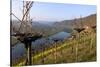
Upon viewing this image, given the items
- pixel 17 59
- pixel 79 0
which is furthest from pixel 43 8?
pixel 17 59

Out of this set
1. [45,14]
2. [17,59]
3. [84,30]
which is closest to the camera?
[17,59]

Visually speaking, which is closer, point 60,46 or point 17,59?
point 17,59

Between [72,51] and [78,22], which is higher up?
[78,22]

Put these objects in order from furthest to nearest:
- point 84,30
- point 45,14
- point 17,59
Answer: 1. point 84,30
2. point 45,14
3. point 17,59

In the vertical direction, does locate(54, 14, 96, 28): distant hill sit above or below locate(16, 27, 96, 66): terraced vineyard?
above

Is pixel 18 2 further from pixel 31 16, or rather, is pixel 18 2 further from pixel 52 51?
pixel 52 51

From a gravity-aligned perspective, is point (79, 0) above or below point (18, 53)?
above

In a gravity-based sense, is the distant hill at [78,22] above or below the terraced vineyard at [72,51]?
above

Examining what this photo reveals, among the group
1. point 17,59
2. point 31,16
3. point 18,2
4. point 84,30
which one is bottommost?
point 17,59
